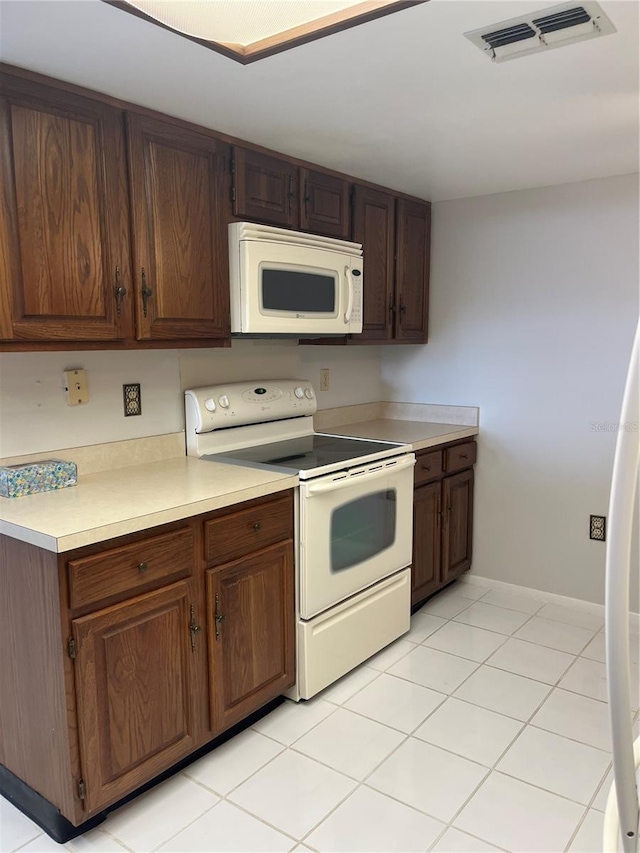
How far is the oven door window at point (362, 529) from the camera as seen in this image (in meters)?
2.38

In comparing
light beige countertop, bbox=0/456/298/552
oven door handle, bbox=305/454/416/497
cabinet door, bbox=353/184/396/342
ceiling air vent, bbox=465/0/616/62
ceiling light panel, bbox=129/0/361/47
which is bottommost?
oven door handle, bbox=305/454/416/497

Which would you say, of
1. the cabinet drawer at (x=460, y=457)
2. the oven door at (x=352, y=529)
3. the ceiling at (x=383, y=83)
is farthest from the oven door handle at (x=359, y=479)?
the ceiling at (x=383, y=83)

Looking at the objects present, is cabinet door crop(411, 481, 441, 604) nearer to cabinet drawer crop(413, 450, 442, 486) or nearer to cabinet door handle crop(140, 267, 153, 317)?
cabinet drawer crop(413, 450, 442, 486)

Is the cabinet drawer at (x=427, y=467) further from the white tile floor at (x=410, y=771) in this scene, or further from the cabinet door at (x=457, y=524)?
the white tile floor at (x=410, y=771)

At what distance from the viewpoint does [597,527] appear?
307 cm

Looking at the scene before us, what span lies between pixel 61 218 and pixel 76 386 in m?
0.58

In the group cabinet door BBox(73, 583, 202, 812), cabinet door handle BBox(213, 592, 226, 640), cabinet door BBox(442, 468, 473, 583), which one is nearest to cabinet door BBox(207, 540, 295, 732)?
cabinet door handle BBox(213, 592, 226, 640)

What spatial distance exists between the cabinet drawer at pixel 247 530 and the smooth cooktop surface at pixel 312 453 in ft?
0.53

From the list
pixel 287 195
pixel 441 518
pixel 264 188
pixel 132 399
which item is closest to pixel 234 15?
pixel 264 188

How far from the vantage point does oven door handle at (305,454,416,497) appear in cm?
222

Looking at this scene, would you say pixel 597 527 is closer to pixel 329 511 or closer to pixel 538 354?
pixel 538 354

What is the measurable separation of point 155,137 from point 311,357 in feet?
4.64

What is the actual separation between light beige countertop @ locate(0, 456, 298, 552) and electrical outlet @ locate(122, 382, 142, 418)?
0.20 metres

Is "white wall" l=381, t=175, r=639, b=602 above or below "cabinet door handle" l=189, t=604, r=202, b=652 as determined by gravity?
above
